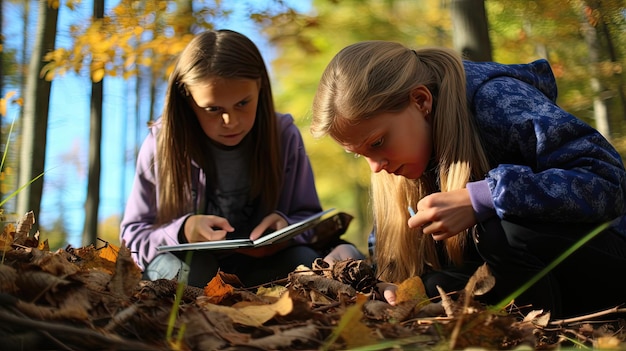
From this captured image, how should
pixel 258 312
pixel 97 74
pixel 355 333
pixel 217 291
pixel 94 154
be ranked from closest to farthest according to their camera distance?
pixel 355 333 < pixel 258 312 < pixel 217 291 < pixel 97 74 < pixel 94 154

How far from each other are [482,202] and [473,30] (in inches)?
63.7

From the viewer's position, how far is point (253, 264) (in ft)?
8.80

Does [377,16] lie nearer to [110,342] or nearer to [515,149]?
[515,149]

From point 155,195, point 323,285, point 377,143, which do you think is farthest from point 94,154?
point 323,285

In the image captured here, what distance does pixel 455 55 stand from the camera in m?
2.16

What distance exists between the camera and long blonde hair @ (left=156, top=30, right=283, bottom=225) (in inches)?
108

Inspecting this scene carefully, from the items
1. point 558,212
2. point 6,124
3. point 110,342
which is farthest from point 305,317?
point 6,124

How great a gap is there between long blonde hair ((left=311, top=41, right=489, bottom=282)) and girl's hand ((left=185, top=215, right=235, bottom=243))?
0.59m

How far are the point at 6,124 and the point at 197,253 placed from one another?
123 inches

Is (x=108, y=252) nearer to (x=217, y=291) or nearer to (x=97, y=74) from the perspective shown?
(x=217, y=291)

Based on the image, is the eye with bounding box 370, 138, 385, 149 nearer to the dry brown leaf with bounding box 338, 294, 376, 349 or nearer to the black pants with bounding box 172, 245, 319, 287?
the black pants with bounding box 172, 245, 319, 287

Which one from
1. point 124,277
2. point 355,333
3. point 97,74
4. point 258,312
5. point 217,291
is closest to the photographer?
point 355,333

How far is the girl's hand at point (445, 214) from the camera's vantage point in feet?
5.87

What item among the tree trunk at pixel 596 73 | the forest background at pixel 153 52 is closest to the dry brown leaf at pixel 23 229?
the forest background at pixel 153 52
